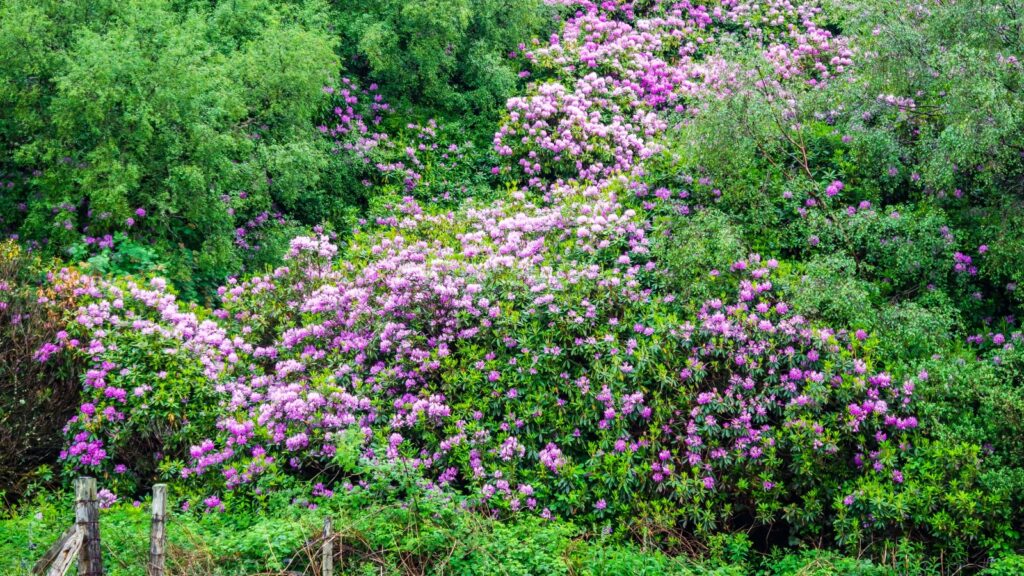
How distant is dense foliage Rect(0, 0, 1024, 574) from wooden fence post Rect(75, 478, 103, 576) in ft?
5.69

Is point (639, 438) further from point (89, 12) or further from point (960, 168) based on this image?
point (89, 12)

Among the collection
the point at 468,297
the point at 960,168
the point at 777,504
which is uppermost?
the point at 960,168

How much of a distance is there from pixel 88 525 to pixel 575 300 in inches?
184

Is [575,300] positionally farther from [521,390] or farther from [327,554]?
[327,554]

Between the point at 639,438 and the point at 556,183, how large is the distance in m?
5.20

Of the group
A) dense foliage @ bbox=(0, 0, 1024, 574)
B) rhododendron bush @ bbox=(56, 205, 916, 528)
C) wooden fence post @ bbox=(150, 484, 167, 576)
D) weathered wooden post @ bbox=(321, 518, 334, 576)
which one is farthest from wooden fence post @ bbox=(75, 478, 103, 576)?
rhododendron bush @ bbox=(56, 205, 916, 528)

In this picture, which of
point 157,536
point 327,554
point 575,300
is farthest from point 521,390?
point 157,536

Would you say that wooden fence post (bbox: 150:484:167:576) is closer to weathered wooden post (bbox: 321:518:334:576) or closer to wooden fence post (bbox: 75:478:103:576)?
wooden fence post (bbox: 75:478:103:576)

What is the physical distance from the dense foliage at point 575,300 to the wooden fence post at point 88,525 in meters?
1.73

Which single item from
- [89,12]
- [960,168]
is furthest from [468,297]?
[89,12]

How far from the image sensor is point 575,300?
8.83 m

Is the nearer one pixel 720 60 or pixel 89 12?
pixel 720 60

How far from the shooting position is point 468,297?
8.94 meters

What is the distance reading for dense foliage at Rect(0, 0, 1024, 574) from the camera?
7.71m
